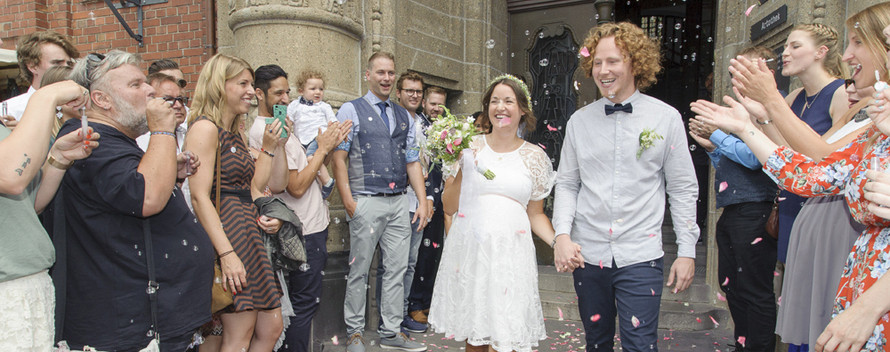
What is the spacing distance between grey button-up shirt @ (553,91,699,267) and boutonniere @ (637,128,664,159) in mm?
25

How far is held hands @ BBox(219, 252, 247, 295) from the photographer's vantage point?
2.78m

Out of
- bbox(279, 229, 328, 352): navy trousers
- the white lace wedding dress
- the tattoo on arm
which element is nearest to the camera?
the tattoo on arm

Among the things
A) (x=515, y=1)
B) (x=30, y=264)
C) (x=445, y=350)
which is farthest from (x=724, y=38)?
(x=30, y=264)

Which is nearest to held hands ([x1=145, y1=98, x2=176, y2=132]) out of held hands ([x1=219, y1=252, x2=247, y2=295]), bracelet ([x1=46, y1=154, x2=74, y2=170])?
bracelet ([x1=46, y1=154, x2=74, y2=170])

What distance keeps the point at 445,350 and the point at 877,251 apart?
3.38 meters

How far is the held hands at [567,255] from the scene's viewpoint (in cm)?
274

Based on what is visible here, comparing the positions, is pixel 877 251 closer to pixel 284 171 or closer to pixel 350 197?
pixel 284 171

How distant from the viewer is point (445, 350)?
4590 millimetres

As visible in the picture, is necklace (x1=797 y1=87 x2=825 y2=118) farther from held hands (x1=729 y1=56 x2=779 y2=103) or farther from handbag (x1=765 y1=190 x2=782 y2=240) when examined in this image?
held hands (x1=729 y1=56 x2=779 y2=103)

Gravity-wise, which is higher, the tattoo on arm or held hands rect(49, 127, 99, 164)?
held hands rect(49, 127, 99, 164)

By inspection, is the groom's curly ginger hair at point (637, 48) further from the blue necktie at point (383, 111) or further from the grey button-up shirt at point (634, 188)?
the blue necktie at point (383, 111)

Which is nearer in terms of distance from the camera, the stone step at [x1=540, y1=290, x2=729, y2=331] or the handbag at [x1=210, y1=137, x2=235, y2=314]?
the handbag at [x1=210, y1=137, x2=235, y2=314]

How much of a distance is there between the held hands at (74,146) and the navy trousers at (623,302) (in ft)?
7.59

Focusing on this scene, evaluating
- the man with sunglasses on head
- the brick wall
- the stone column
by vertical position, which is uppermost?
the brick wall
